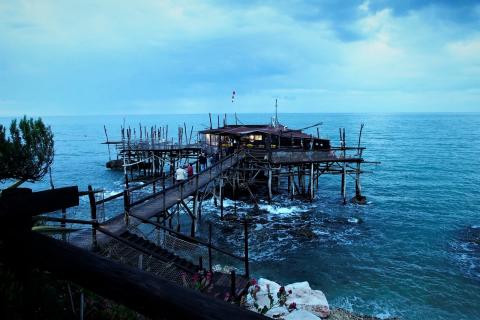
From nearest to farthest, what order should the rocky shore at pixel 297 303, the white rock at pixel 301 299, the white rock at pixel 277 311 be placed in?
1. the white rock at pixel 277 311
2. the rocky shore at pixel 297 303
3. the white rock at pixel 301 299

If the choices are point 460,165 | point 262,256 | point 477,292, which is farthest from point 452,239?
point 460,165

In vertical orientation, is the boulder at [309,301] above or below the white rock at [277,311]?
below

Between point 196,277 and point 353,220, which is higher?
point 196,277

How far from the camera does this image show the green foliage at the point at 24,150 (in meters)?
13.5

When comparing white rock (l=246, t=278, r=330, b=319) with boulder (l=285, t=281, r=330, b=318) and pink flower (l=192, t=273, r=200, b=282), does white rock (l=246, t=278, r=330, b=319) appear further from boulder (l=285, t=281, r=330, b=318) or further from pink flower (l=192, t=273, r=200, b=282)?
pink flower (l=192, t=273, r=200, b=282)

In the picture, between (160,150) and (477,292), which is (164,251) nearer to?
(477,292)

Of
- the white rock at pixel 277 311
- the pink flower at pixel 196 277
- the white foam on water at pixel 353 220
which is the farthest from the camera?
the white foam on water at pixel 353 220

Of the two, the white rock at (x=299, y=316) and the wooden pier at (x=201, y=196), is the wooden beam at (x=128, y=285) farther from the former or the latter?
the white rock at (x=299, y=316)

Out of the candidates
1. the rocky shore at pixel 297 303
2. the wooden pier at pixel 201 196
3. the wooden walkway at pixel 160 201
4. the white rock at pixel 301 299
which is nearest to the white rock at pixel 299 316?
the rocky shore at pixel 297 303

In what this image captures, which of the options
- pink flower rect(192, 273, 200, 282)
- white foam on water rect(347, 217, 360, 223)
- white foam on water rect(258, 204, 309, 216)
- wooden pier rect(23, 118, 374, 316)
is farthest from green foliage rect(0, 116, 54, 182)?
white foam on water rect(347, 217, 360, 223)

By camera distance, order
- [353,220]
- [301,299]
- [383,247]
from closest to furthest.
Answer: [301,299], [383,247], [353,220]

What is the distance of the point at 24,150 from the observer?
1460 cm

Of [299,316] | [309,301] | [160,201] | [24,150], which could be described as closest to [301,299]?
[309,301]

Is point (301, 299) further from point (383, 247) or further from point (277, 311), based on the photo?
point (383, 247)
